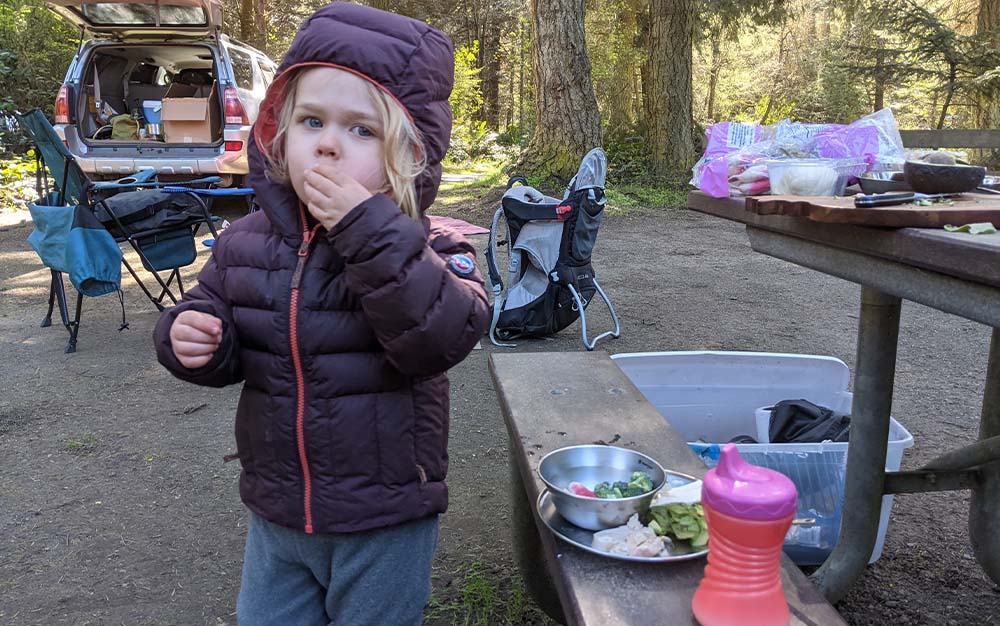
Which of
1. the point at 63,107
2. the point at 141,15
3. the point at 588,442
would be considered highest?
the point at 141,15

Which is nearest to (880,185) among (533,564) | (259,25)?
(533,564)

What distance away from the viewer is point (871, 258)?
1.50 meters

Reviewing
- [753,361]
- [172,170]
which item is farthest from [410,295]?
[172,170]

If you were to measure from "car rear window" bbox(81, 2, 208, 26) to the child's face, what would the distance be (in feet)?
21.7

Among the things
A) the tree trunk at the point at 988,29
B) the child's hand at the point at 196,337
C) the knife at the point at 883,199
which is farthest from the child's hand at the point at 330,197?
the tree trunk at the point at 988,29

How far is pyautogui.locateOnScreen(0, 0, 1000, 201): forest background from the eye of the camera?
9328 mm

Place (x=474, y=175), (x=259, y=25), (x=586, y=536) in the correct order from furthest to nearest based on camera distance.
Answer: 1. (x=259, y=25)
2. (x=474, y=175)
3. (x=586, y=536)

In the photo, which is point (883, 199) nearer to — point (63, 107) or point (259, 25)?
point (63, 107)

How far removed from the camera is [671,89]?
11.1 metres

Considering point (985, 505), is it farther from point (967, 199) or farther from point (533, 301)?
point (533, 301)

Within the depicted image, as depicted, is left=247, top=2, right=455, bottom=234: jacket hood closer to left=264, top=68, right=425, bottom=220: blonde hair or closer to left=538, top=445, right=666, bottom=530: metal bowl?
left=264, top=68, right=425, bottom=220: blonde hair

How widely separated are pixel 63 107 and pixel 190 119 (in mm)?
1090

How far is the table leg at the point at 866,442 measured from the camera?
1.94 meters

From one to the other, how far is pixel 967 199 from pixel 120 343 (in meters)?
4.56
